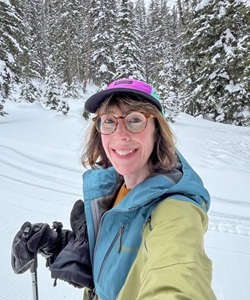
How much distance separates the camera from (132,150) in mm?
1468

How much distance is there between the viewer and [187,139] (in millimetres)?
9141

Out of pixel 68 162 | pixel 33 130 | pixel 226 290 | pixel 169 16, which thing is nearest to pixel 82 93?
pixel 169 16

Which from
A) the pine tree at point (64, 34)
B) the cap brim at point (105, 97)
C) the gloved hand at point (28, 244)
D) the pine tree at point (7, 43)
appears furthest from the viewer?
the pine tree at point (64, 34)

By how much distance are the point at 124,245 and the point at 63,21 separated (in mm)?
28070

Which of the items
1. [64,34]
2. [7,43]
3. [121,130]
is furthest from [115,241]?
[64,34]

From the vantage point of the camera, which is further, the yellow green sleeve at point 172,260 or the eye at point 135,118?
the eye at point 135,118

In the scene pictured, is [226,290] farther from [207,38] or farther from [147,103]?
[207,38]

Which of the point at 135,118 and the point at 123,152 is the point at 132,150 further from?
the point at 135,118

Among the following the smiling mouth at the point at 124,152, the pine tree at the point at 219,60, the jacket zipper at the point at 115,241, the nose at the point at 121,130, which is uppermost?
the pine tree at the point at 219,60

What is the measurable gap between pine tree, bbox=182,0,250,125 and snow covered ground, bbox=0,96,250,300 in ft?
16.3

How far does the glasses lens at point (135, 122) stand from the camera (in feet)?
4.79

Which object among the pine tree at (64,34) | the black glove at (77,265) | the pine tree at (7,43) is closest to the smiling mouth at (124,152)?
the black glove at (77,265)

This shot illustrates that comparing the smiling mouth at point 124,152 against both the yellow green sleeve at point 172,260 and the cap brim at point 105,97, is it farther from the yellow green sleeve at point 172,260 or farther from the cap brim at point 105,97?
the yellow green sleeve at point 172,260

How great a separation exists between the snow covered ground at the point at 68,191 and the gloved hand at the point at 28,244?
1.12m
